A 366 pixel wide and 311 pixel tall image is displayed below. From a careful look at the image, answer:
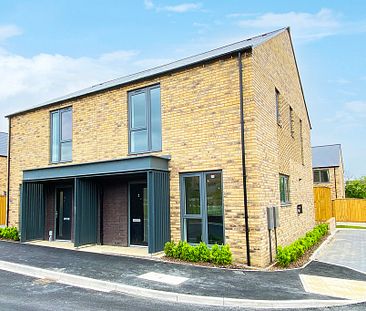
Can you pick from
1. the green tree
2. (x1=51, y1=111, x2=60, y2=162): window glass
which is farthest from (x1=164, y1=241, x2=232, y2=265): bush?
the green tree

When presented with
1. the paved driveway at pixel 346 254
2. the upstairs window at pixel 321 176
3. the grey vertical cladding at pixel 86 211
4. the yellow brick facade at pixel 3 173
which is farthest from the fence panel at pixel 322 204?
the yellow brick facade at pixel 3 173

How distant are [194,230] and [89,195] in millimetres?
4068

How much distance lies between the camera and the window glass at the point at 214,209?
8984mm

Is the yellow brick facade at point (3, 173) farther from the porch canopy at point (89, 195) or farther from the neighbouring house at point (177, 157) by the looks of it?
the porch canopy at point (89, 195)

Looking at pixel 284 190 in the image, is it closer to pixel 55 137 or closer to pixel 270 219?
pixel 270 219

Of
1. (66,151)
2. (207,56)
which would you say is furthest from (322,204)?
(66,151)

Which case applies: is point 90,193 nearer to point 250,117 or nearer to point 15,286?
point 15,286

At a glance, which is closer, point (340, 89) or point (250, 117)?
point (250, 117)

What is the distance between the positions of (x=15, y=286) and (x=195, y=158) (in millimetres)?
5322

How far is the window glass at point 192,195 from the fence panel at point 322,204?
1209 cm

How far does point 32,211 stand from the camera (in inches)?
507

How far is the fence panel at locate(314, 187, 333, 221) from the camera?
19031 mm

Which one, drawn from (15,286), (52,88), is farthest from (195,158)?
(52,88)

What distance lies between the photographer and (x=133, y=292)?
6305 millimetres
